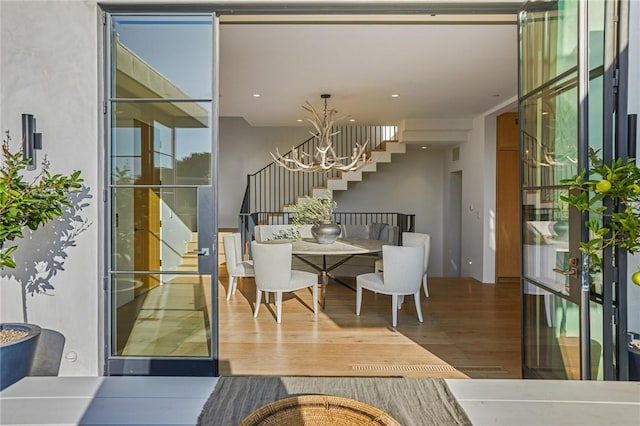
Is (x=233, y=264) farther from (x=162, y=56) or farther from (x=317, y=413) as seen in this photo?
(x=317, y=413)

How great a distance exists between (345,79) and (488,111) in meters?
2.95

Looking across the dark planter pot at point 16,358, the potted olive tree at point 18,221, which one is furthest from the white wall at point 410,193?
the dark planter pot at point 16,358

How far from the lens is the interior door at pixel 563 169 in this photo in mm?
2170

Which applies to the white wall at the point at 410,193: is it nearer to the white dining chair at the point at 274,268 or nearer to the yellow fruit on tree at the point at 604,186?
the white dining chair at the point at 274,268

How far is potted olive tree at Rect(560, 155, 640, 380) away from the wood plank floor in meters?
1.44

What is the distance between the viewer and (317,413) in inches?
42.0

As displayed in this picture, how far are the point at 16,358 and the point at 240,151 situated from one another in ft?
25.6

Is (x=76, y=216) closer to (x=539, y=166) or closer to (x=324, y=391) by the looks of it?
(x=324, y=391)

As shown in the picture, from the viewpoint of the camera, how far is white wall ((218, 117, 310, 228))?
941 centimetres

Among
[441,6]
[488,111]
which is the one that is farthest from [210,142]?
[488,111]

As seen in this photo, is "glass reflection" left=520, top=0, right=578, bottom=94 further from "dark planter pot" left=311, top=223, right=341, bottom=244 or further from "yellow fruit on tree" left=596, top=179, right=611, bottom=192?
"dark planter pot" left=311, top=223, right=341, bottom=244

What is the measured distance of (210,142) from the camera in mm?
2812

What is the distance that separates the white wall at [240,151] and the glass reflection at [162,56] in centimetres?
651

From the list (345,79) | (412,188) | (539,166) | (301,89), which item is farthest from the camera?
(412,188)
